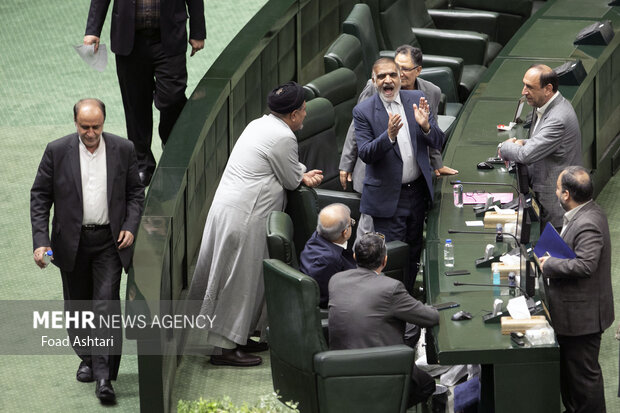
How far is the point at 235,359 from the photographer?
21.3 feet

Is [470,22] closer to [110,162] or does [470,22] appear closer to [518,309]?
[110,162]

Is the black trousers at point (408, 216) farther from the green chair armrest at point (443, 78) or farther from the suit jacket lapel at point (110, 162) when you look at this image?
the green chair armrest at point (443, 78)

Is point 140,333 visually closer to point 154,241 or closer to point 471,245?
point 154,241

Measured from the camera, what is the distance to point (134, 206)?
243 inches

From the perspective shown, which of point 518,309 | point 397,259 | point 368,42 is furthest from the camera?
point 368,42

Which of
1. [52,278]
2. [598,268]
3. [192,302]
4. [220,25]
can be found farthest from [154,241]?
[220,25]

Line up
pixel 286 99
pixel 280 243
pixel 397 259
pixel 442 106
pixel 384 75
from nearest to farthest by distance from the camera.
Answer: pixel 280 243 < pixel 286 99 < pixel 397 259 < pixel 384 75 < pixel 442 106

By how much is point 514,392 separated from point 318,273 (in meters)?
1.18

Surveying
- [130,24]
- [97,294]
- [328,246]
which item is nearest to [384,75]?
[328,246]

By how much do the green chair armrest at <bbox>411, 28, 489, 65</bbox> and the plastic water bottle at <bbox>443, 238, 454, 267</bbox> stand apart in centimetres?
422

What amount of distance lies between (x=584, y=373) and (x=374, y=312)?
1056mm

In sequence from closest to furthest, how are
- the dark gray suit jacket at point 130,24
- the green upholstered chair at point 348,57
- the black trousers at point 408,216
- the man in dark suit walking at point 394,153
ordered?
the man in dark suit walking at point 394,153 < the black trousers at point 408,216 < the dark gray suit jacket at point 130,24 < the green upholstered chair at point 348,57

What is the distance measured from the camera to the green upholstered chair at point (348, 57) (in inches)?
341

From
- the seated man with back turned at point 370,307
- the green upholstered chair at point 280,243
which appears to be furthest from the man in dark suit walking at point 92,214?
the seated man with back turned at point 370,307
